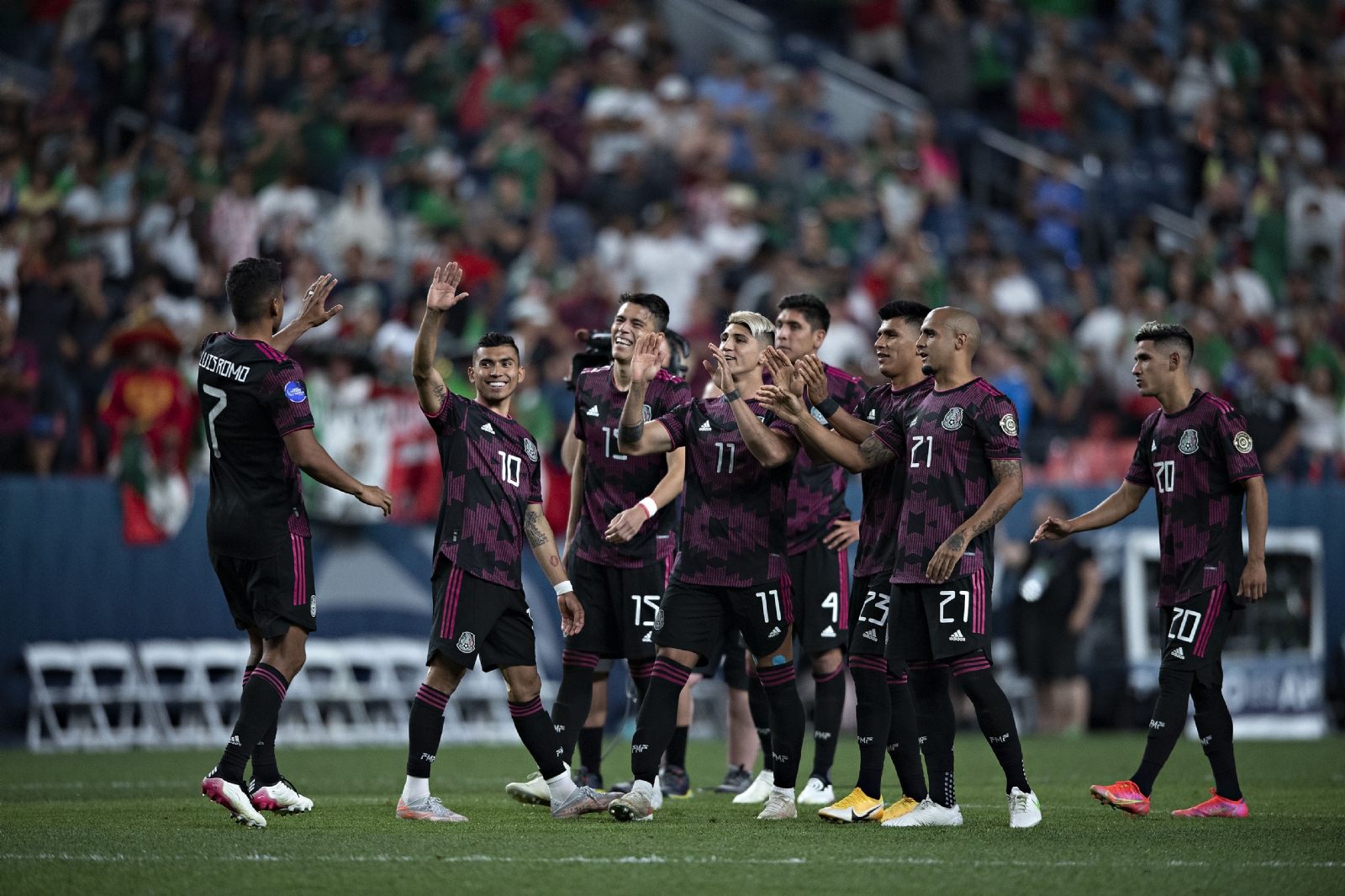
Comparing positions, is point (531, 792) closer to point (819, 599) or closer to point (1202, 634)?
point (819, 599)

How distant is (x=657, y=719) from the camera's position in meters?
7.83

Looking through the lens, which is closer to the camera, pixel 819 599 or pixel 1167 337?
pixel 1167 337

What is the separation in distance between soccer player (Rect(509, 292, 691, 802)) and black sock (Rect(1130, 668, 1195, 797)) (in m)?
2.74

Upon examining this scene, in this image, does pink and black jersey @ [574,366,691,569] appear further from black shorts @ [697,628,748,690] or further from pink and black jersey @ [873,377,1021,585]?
pink and black jersey @ [873,377,1021,585]

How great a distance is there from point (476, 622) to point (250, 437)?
1.44 metres

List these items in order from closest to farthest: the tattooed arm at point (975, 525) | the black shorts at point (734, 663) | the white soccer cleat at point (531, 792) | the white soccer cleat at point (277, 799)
→ the tattooed arm at point (975, 525) < the white soccer cleat at point (277, 799) < the white soccer cleat at point (531, 792) < the black shorts at point (734, 663)

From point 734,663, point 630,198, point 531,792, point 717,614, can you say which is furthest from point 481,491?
point 630,198

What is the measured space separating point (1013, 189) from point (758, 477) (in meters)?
15.3

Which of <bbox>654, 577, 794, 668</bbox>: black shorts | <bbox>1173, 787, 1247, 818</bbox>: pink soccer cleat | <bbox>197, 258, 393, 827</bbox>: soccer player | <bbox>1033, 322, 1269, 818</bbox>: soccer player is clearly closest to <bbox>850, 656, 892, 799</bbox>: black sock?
<bbox>654, 577, 794, 668</bbox>: black shorts

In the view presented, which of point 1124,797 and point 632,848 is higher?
point 1124,797

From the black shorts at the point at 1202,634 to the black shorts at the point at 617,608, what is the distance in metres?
2.83

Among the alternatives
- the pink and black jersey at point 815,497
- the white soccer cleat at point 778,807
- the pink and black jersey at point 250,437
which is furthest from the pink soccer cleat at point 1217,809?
the pink and black jersey at point 250,437

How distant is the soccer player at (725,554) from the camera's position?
25.7ft

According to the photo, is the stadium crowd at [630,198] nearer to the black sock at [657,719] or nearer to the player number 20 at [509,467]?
the player number 20 at [509,467]
